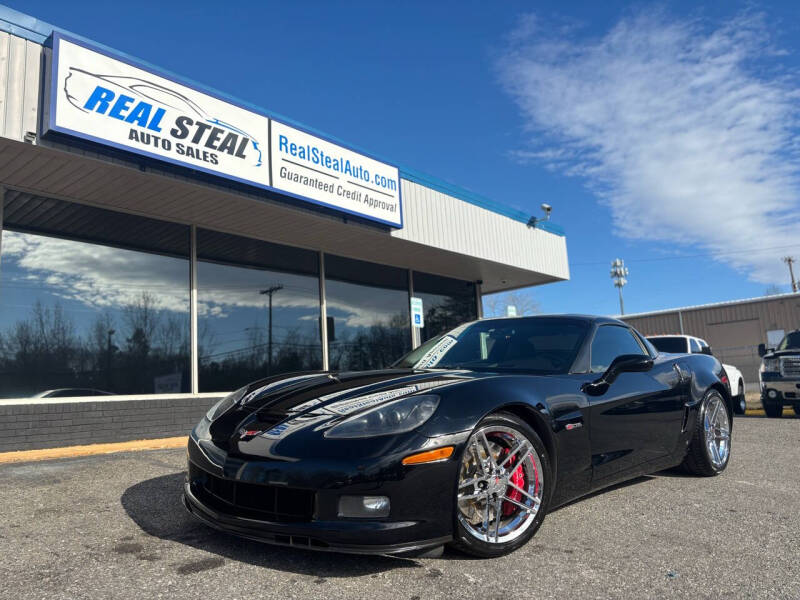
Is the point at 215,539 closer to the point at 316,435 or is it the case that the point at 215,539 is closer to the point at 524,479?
the point at 316,435

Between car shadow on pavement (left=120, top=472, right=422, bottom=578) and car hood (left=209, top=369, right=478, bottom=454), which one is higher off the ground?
car hood (left=209, top=369, right=478, bottom=454)

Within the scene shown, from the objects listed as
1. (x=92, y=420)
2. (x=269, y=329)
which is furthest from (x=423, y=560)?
(x=269, y=329)

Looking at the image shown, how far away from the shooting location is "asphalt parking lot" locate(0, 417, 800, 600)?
2.38 metres

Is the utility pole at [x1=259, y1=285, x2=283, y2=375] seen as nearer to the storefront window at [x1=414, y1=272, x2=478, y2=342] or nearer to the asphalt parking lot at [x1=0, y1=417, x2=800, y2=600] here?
the storefront window at [x1=414, y1=272, x2=478, y2=342]

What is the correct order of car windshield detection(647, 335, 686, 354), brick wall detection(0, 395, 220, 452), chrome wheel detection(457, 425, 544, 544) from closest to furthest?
1. chrome wheel detection(457, 425, 544, 544)
2. brick wall detection(0, 395, 220, 452)
3. car windshield detection(647, 335, 686, 354)

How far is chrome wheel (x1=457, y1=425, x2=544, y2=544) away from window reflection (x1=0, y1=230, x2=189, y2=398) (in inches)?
267

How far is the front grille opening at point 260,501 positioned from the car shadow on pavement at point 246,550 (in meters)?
0.20

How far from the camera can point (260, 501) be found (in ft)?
8.64

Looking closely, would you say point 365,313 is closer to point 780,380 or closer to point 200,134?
point 200,134

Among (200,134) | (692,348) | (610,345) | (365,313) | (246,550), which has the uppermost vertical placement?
(200,134)

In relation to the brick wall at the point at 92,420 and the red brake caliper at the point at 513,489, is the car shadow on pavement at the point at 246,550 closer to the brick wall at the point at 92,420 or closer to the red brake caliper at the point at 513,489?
the red brake caliper at the point at 513,489

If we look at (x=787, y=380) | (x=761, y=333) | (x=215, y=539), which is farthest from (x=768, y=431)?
(x=761, y=333)

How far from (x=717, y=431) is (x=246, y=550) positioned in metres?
3.86

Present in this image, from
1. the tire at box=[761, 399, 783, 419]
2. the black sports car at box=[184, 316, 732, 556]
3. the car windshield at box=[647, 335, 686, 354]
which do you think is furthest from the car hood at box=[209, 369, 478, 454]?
the car windshield at box=[647, 335, 686, 354]
